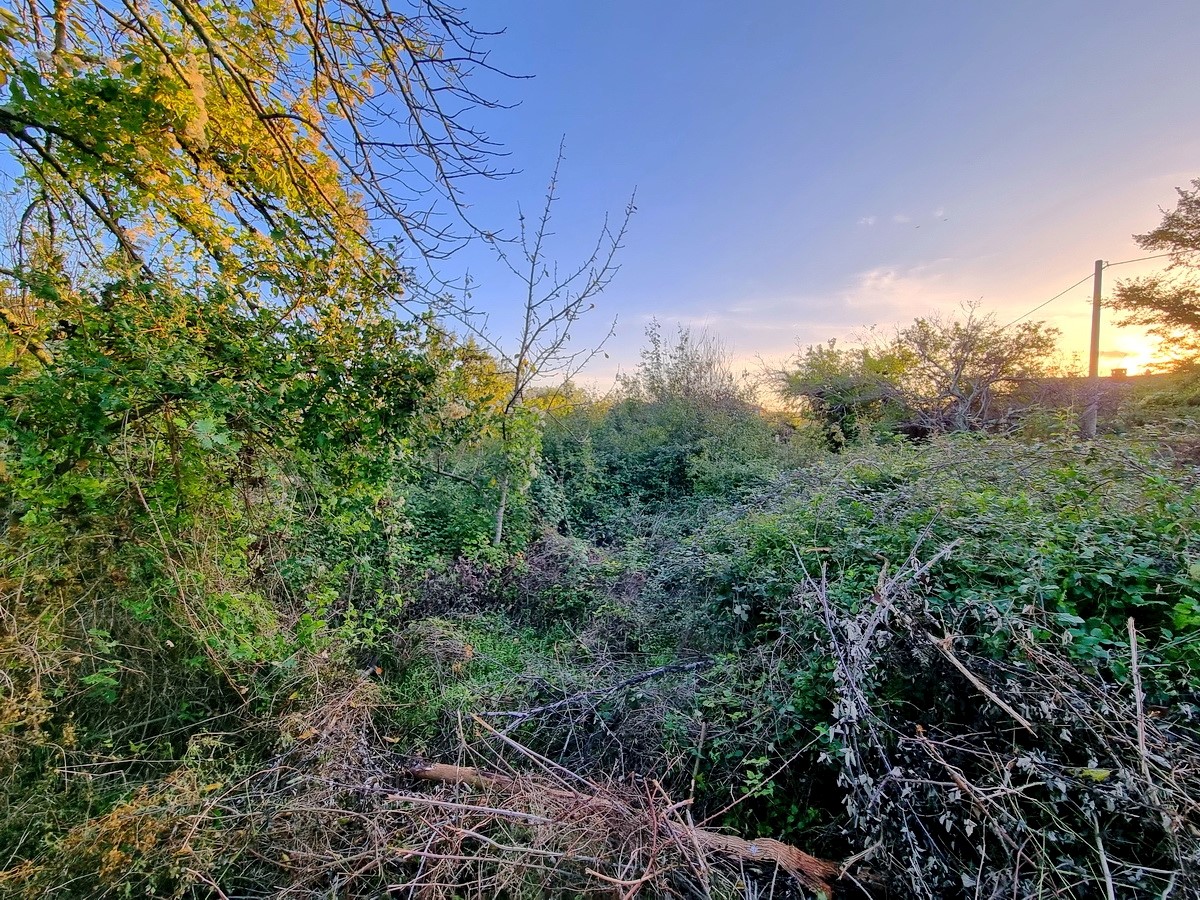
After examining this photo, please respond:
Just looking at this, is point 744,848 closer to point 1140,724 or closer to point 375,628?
point 1140,724

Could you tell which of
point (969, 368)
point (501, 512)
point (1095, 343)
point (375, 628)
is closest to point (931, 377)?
point (969, 368)

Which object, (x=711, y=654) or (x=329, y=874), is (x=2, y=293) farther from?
(x=711, y=654)

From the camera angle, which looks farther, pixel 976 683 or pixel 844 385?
pixel 844 385

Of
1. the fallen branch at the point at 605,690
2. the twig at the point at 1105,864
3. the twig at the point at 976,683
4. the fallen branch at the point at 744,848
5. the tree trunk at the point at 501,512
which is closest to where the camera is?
the twig at the point at 1105,864

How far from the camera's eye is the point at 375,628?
3.47 meters

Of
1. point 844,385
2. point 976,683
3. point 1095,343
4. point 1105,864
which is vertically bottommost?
point 1105,864

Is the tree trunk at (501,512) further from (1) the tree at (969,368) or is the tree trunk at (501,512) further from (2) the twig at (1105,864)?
(1) the tree at (969,368)

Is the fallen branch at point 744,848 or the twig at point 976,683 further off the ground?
the twig at point 976,683

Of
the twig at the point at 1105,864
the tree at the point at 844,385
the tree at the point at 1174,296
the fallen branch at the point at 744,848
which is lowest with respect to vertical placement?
the fallen branch at the point at 744,848

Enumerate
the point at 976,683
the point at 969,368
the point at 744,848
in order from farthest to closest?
the point at 969,368, the point at 744,848, the point at 976,683

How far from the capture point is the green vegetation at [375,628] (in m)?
1.65

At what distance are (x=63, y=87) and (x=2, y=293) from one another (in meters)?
1.32

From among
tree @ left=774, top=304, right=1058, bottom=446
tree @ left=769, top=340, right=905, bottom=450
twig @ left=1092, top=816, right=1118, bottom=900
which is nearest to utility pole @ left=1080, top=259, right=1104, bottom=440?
tree @ left=774, top=304, right=1058, bottom=446

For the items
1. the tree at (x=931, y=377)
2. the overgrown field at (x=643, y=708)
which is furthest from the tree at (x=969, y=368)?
the overgrown field at (x=643, y=708)
